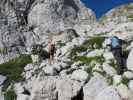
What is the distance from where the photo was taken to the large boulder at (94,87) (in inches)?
856

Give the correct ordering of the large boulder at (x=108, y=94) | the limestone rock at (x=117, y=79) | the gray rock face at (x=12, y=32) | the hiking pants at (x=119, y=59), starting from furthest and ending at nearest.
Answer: the gray rock face at (x=12, y=32) < the hiking pants at (x=119, y=59) < the limestone rock at (x=117, y=79) < the large boulder at (x=108, y=94)

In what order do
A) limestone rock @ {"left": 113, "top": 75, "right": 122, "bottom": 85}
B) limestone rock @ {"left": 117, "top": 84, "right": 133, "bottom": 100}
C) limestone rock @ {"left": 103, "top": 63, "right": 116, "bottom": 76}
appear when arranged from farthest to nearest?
limestone rock @ {"left": 103, "top": 63, "right": 116, "bottom": 76} → limestone rock @ {"left": 113, "top": 75, "right": 122, "bottom": 85} → limestone rock @ {"left": 117, "top": 84, "right": 133, "bottom": 100}

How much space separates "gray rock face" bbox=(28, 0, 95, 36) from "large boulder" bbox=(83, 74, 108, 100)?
5193 cm

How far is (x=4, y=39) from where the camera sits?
72.8 meters

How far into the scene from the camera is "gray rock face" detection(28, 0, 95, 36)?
77.0m

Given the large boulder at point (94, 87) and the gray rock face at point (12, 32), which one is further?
the gray rock face at point (12, 32)

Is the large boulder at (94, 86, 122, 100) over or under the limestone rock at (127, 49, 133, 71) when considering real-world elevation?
under

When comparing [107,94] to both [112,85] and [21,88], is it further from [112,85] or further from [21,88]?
[21,88]

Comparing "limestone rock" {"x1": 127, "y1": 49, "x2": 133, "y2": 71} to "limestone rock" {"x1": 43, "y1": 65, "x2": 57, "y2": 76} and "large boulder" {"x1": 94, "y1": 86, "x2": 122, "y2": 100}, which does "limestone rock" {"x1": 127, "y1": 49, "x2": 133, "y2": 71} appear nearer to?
"large boulder" {"x1": 94, "y1": 86, "x2": 122, "y2": 100}

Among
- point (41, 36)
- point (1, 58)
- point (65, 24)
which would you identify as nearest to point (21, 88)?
point (1, 58)

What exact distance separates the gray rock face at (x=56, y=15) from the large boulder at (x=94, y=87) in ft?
170

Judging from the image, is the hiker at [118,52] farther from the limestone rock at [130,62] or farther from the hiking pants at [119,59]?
the limestone rock at [130,62]

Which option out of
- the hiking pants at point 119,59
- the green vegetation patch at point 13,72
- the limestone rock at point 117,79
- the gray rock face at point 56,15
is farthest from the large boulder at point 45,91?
the gray rock face at point 56,15

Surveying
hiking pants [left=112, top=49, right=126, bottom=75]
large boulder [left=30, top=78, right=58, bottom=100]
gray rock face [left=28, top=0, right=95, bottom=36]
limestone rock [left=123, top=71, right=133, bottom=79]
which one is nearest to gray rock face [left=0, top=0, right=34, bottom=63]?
gray rock face [left=28, top=0, right=95, bottom=36]
